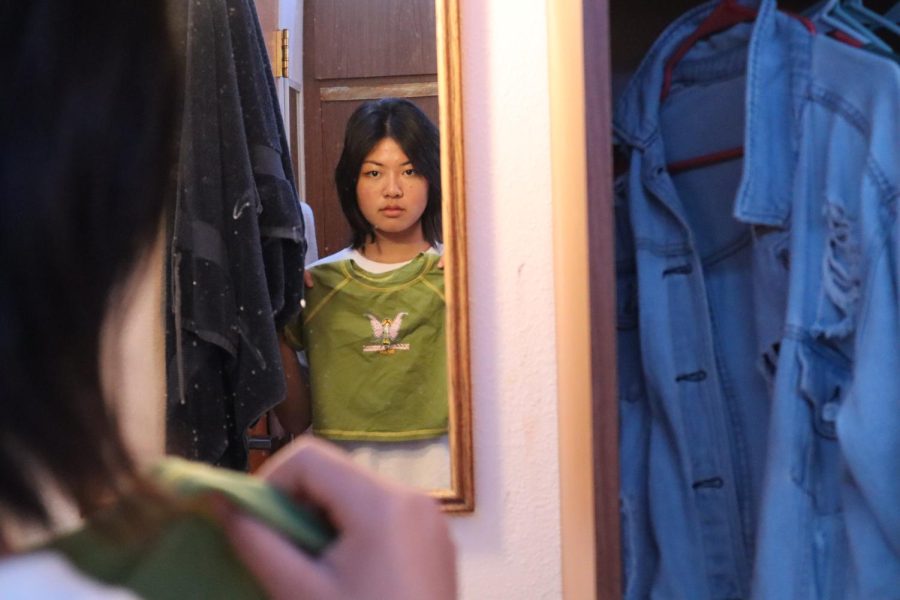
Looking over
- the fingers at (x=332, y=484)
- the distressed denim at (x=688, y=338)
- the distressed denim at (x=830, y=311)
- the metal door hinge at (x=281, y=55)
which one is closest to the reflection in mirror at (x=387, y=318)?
the metal door hinge at (x=281, y=55)

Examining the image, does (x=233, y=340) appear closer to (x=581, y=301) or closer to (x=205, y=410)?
(x=205, y=410)

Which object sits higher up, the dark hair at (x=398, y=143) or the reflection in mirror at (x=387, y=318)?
the dark hair at (x=398, y=143)

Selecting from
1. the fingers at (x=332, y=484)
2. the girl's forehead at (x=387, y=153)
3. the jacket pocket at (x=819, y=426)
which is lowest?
the jacket pocket at (x=819, y=426)

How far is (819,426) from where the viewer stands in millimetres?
903

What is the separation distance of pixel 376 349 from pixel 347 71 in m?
0.38

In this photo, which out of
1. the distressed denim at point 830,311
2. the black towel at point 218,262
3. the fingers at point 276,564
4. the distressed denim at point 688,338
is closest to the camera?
the fingers at point 276,564

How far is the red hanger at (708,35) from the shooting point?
3.39 feet

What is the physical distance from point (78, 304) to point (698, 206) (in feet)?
2.74

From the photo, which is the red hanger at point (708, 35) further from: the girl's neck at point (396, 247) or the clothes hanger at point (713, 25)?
the girl's neck at point (396, 247)

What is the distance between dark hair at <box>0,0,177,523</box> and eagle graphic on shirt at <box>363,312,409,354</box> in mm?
837

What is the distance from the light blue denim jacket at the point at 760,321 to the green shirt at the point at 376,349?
286mm

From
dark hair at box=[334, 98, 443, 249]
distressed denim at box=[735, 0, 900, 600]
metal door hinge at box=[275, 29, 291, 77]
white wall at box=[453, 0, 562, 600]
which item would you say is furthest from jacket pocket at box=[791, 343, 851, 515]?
metal door hinge at box=[275, 29, 291, 77]

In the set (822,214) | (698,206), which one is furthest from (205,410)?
(822,214)

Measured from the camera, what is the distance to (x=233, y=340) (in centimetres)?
114
